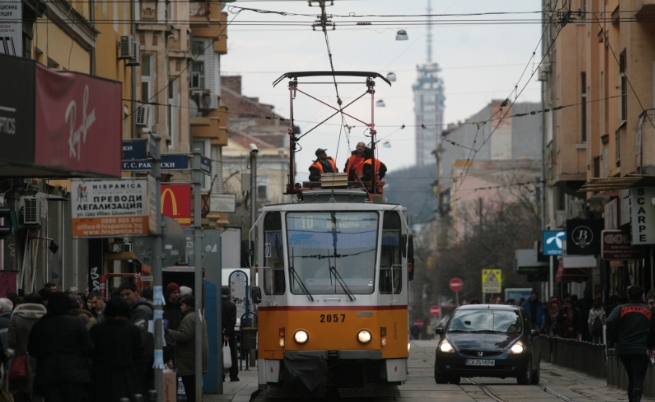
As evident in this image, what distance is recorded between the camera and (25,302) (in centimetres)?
1380

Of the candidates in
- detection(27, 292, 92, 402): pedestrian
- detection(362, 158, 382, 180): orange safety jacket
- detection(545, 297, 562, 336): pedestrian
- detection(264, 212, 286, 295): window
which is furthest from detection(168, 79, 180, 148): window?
detection(27, 292, 92, 402): pedestrian

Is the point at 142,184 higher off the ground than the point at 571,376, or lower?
higher

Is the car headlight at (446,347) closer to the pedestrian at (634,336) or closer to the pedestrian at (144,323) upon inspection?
the pedestrian at (634,336)

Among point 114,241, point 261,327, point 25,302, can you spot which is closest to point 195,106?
point 114,241

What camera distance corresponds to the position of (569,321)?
34.7m

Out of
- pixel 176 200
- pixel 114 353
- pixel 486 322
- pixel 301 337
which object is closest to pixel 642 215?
pixel 486 322

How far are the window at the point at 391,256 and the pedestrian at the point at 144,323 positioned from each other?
16.5ft

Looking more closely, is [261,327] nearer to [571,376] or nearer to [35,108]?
[35,108]

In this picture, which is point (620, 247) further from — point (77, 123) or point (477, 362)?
point (77, 123)

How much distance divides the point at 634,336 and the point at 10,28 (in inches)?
383

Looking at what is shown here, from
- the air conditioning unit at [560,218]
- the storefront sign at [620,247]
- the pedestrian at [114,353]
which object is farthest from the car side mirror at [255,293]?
the air conditioning unit at [560,218]

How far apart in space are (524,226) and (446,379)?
50449 mm

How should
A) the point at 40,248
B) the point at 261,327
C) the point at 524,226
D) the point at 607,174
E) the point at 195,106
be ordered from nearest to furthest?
1. the point at 261,327
2. the point at 40,248
3. the point at 607,174
4. the point at 195,106
5. the point at 524,226

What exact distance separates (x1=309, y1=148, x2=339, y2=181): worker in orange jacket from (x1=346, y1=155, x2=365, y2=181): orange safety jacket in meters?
0.41
